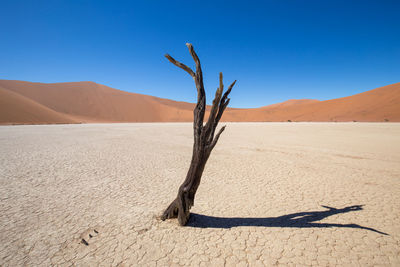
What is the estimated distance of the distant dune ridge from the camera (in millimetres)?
38500

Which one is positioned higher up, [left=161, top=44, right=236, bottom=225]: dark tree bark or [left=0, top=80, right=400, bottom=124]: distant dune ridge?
[left=0, top=80, right=400, bottom=124]: distant dune ridge

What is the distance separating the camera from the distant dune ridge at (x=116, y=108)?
38500 mm

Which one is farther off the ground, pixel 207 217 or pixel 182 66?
pixel 182 66

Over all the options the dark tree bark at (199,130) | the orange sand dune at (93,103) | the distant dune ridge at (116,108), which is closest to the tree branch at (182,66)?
the dark tree bark at (199,130)

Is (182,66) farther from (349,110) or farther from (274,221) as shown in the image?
(349,110)

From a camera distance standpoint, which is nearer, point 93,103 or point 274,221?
point 274,221

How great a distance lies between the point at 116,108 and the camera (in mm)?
66750

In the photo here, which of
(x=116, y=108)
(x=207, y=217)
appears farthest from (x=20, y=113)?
(x=207, y=217)

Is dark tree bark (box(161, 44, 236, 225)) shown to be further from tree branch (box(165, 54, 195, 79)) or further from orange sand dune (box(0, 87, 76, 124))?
orange sand dune (box(0, 87, 76, 124))

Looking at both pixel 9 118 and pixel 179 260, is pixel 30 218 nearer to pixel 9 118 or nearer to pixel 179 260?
pixel 179 260

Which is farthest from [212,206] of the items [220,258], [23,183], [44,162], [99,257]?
[44,162]

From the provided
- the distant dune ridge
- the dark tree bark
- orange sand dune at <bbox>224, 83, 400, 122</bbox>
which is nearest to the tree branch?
the dark tree bark

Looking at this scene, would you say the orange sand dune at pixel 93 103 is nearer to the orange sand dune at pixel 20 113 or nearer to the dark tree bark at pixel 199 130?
the orange sand dune at pixel 20 113

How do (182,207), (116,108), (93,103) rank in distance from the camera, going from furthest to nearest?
(116,108), (93,103), (182,207)
